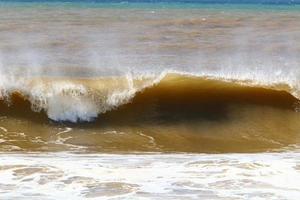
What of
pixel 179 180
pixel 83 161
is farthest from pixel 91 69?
pixel 179 180

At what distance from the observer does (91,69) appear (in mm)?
17766

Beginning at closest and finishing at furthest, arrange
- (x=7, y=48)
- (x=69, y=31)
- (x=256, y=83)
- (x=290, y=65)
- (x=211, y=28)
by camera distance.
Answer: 1. (x=256, y=83)
2. (x=290, y=65)
3. (x=7, y=48)
4. (x=69, y=31)
5. (x=211, y=28)

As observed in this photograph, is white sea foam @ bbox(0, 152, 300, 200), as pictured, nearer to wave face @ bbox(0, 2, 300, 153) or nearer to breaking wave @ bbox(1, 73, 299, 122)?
wave face @ bbox(0, 2, 300, 153)

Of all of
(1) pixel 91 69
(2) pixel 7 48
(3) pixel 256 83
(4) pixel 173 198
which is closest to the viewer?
(4) pixel 173 198

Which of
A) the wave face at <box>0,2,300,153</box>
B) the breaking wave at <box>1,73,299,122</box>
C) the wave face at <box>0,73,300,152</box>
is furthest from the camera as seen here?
the breaking wave at <box>1,73,299,122</box>

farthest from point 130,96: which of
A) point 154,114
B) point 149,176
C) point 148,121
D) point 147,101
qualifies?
point 149,176

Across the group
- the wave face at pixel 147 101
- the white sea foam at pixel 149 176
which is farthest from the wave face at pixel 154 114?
the white sea foam at pixel 149 176

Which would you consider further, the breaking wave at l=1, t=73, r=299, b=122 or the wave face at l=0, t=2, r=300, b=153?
the breaking wave at l=1, t=73, r=299, b=122

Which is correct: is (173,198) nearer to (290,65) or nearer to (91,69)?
(91,69)

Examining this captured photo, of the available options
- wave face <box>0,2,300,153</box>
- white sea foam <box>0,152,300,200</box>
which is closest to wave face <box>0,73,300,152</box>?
wave face <box>0,2,300,153</box>

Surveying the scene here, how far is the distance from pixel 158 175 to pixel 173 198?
3.52 ft

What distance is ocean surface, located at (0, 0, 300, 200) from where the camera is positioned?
8.64 m

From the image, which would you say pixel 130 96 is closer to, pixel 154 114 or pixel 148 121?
pixel 154 114

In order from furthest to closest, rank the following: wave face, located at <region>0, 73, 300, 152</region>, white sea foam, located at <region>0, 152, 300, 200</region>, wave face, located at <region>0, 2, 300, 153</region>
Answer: wave face, located at <region>0, 2, 300, 153</region>
wave face, located at <region>0, 73, 300, 152</region>
white sea foam, located at <region>0, 152, 300, 200</region>
